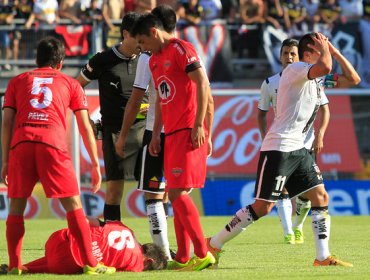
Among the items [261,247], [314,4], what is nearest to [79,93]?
[261,247]

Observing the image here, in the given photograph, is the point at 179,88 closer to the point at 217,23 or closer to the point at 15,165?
the point at 15,165

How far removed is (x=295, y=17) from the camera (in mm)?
24422

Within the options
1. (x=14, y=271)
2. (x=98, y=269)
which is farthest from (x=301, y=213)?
(x=14, y=271)

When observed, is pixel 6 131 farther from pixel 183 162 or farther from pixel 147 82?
pixel 147 82

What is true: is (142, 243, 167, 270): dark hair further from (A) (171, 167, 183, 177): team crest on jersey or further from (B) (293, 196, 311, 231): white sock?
(B) (293, 196, 311, 231): white sock

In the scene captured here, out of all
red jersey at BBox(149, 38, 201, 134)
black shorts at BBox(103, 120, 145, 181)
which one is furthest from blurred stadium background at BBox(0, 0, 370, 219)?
red jersey at BBox(149, 38, 201, 134)

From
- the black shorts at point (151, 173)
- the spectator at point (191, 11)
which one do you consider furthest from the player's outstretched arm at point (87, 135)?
the spectator at point (191, 11)

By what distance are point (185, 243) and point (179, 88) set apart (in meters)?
1.43

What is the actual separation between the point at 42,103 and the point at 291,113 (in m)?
2.37

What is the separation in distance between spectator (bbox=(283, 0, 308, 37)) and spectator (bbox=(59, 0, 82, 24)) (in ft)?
15.9

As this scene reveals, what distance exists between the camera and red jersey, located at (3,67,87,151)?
8797 mm

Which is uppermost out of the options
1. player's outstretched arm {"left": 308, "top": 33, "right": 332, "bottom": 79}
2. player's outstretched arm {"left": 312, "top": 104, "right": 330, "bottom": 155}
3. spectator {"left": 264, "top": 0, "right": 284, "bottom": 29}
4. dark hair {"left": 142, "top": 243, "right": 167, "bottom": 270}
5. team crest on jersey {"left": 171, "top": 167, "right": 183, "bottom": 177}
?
player's outstretched arm {"left": 308, "top": 33, "right": 332, "bottom": 79}

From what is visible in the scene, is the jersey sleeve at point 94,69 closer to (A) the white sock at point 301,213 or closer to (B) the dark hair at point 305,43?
(B) the dark hair at point 305,43

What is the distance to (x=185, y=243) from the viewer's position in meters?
9.52
